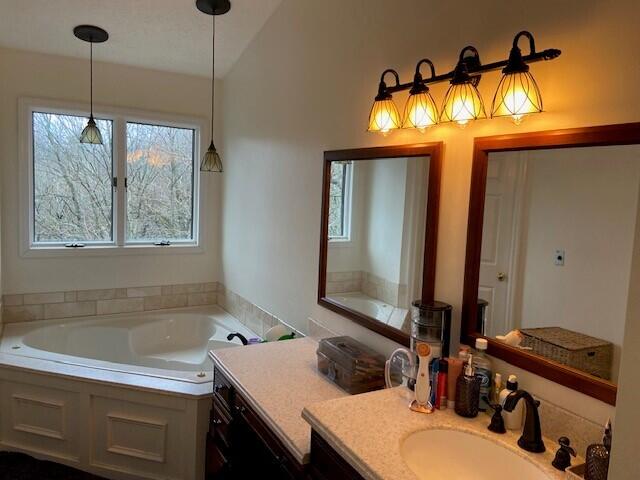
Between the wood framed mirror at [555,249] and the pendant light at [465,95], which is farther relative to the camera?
the pendant light at [465,95]

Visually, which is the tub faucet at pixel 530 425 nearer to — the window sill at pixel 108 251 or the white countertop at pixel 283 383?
the white countertop at pixel 283 383

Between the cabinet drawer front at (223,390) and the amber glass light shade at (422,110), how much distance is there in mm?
1323

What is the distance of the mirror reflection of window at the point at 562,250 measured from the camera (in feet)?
4.08

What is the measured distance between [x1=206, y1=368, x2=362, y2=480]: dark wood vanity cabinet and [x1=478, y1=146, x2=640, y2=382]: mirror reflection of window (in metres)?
0.66

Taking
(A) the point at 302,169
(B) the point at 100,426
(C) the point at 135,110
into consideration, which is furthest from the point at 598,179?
(C) the point at 135,110

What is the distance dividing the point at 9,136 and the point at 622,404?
12.2 ft

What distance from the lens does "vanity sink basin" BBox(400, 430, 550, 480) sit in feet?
4.42

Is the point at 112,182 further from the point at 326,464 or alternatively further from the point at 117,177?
the point at 326,464

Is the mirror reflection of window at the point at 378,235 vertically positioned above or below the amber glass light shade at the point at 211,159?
below

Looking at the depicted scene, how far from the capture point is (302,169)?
273 centimetres

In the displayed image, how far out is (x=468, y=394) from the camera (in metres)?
1.51

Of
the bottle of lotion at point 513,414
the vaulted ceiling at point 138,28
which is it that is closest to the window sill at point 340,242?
the bottle of lotion at point 513,414

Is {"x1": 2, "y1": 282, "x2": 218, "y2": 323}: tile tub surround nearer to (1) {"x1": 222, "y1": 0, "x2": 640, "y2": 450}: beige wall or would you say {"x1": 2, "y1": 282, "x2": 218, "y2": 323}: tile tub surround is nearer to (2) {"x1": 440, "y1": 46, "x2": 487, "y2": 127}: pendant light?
(1) {"x1": 222, "y1": 0, "x2": 640, "y2": 450}: beige wall

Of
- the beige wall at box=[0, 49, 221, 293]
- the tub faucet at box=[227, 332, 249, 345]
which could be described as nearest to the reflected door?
the tub faucet at box=[227, 332, 249, 345]
